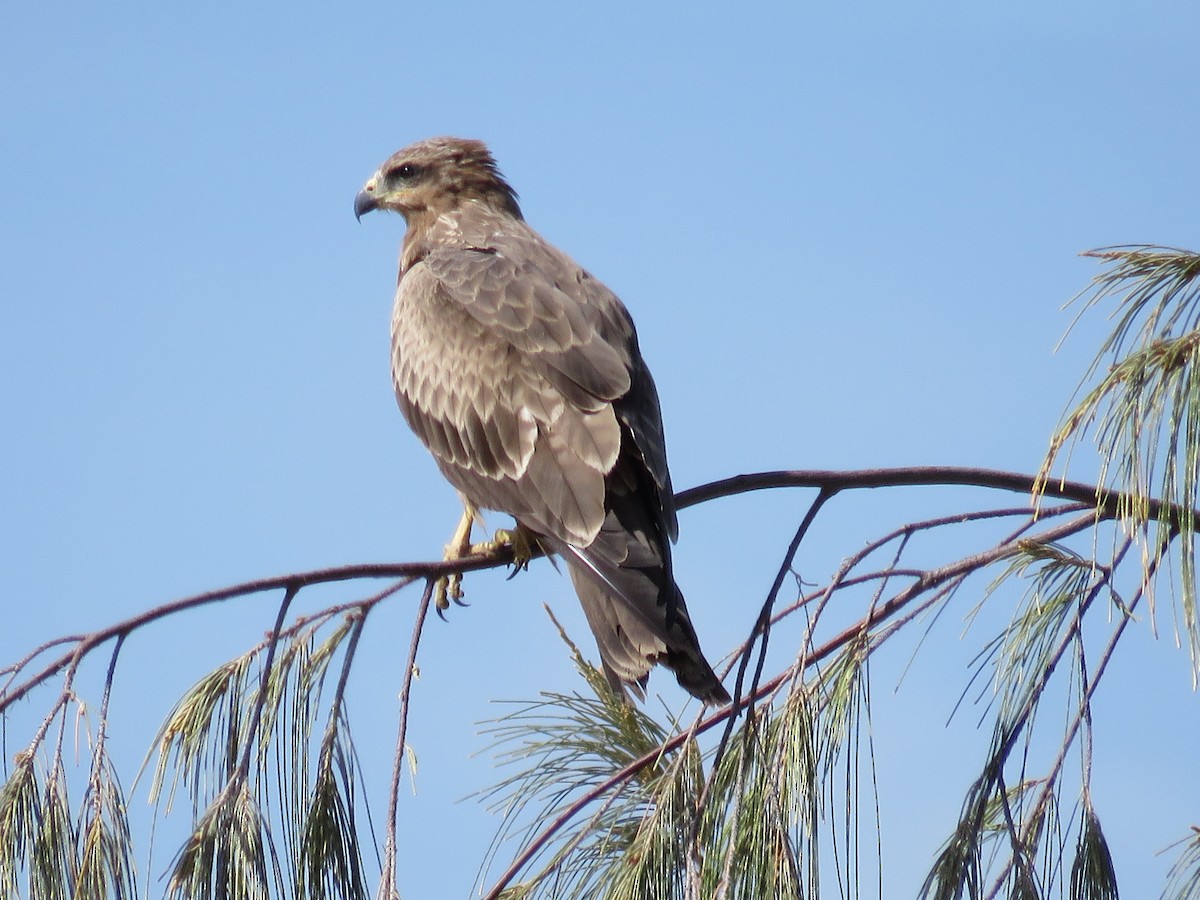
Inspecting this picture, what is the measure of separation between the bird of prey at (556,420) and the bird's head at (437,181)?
65 cm

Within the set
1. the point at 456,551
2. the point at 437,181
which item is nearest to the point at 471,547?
the point at 456,551

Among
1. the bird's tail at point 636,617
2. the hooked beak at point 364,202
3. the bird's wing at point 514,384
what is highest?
the hooked beak at point 364,202

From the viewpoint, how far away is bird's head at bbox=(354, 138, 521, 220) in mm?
6371

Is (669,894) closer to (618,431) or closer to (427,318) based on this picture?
(618,431)

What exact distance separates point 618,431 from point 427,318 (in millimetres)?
1115

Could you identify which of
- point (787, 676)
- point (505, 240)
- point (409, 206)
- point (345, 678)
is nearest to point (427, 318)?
point (505, 240)

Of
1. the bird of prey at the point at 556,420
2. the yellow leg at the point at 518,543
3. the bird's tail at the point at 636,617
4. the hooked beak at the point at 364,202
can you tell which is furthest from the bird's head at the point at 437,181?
the bird's tail at the point at 636,617

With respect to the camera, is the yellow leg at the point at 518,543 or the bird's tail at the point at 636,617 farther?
the yellow leg at the point at 518,543

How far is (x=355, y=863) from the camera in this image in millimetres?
3131

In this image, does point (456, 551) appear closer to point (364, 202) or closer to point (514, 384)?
point (514, 384)

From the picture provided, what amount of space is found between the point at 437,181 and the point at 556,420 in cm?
245

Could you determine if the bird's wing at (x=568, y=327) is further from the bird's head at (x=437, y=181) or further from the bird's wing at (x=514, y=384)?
the bird's head at (x=437, y=181)

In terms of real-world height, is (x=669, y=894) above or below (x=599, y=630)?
below

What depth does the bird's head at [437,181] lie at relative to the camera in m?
6.37
